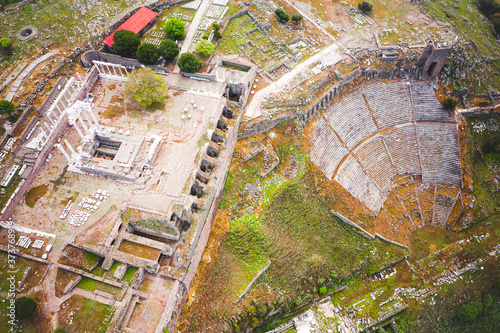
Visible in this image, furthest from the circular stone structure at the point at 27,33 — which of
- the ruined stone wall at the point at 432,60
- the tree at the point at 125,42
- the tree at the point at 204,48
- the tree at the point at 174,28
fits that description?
the ruined stone wall at the point at 432,60

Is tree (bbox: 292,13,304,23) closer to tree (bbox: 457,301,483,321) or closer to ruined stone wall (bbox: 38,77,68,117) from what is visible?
ruined stone wall (bbox: 38,77,68,117)

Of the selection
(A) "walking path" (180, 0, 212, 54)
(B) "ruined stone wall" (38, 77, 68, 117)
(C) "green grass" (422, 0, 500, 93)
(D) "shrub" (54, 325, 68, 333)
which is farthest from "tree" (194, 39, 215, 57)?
(C) "green grass" (422, 0, 500, 93)

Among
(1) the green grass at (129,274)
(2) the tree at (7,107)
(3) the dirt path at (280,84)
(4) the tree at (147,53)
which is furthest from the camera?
(3) the dirt path at (280,84)

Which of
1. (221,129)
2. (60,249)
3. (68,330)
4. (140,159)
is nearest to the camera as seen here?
(68,330)

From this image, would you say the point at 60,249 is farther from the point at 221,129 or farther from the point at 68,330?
the point at 221,129

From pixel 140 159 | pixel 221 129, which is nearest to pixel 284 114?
pixel 221 129

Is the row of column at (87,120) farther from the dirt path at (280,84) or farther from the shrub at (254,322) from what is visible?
the shrub at (254,322)

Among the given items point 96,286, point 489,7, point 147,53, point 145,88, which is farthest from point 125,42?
point 489,7
